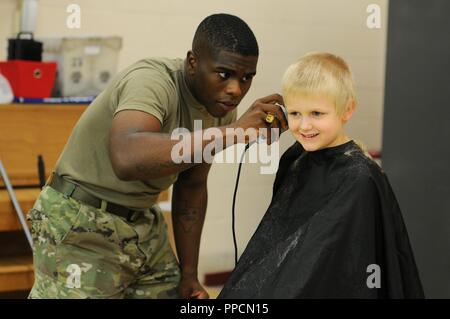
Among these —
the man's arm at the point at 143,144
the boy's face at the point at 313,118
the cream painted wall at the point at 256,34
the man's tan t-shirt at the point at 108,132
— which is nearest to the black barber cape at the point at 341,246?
the boy's face at the point at 313,118

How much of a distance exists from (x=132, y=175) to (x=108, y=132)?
300 mm

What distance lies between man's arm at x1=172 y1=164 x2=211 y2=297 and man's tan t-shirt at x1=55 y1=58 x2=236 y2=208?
0.21 metres

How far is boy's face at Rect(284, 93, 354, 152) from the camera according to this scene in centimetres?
212

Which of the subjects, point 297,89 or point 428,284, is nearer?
point 297,89

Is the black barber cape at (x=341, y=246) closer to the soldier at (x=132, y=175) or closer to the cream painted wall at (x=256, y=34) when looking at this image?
the soldier at (x=132, y=175)

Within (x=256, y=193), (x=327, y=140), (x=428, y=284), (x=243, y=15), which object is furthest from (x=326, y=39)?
(x=327, y=140)

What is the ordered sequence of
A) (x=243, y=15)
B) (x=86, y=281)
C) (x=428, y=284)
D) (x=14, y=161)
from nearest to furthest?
(x=86, y=281) < (x=14, y=161) < (x=428, y=284) < (x=243, y=15)

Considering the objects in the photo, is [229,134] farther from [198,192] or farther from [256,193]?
[256,193]

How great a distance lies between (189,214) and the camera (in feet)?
8.66

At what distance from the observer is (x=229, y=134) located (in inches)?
80.0

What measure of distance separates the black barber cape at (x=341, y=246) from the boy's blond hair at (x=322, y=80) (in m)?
0.16

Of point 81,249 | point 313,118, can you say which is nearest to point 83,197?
point 81,249

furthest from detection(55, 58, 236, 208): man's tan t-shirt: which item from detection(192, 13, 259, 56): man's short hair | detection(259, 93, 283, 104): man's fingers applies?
detection(259, 93, 283, 104): man's fingers

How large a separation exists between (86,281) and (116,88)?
0.60m
